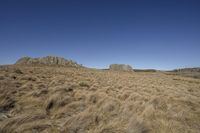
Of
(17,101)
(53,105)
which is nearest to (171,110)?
(53,105)

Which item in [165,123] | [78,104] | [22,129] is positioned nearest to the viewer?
[22,129]

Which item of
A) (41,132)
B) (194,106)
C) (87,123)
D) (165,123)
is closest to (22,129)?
(41,132)

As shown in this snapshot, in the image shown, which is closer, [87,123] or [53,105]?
[87,123]

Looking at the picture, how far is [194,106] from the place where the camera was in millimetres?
7336

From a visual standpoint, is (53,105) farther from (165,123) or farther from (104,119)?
(165,123)

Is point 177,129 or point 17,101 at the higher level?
point 17,101

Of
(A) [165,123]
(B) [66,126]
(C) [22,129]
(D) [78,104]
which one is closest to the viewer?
(C) [22,129]

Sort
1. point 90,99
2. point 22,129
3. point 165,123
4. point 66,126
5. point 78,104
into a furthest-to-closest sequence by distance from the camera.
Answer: point 90,99, point 78,104, point 165,123, point 66,126, point 22,129

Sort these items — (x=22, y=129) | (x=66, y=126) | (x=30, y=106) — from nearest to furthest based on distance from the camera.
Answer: (x=22, y=129) < (x=66, y=126) < (x=30, y=106)

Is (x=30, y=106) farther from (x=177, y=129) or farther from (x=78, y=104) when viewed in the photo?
(x=177, y=129)

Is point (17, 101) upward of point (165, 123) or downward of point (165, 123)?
upward

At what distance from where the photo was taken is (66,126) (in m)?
4.41

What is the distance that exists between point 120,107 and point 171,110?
6.87 feet

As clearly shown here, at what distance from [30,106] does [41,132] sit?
7.07ft
